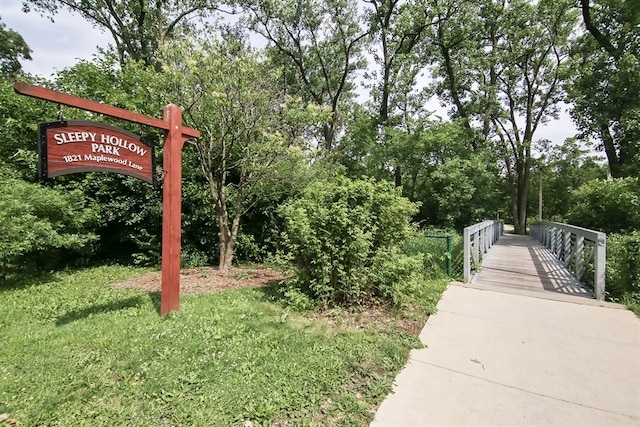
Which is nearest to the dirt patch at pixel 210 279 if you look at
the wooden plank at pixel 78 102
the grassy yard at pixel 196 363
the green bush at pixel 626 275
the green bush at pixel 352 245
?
the grassy yard at pixel 196 363

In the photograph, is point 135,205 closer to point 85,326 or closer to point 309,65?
point 85,326

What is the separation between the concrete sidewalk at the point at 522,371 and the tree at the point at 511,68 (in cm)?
1477

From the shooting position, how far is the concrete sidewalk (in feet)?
6.46

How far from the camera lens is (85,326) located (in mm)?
3205

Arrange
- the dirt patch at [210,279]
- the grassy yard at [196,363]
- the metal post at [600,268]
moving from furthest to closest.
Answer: the dirt patch at [210,279] → the metal post at [600,268] → the grassy yard at [196,363]

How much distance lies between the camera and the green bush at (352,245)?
3.76 meters

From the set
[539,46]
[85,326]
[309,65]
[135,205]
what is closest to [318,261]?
[85,326]

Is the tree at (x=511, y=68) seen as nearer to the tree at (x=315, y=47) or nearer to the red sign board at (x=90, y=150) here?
the tree at (x=315, y=47)

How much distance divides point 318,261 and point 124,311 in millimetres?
2582

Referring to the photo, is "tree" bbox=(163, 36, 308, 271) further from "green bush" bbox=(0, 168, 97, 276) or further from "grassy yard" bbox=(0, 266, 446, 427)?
"grassy yard" bbox=(0, 266, 446, 427)

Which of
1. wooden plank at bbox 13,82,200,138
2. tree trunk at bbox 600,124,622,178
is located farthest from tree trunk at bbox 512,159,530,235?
wooden plank at bbox 13,82,200,138

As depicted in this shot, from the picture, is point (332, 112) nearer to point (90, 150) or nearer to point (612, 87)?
point (90, 150)

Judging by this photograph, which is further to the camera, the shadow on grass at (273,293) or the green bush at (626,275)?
the shadow on grass at (273,293)

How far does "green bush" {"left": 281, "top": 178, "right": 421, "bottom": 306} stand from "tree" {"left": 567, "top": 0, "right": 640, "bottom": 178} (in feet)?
33.0
